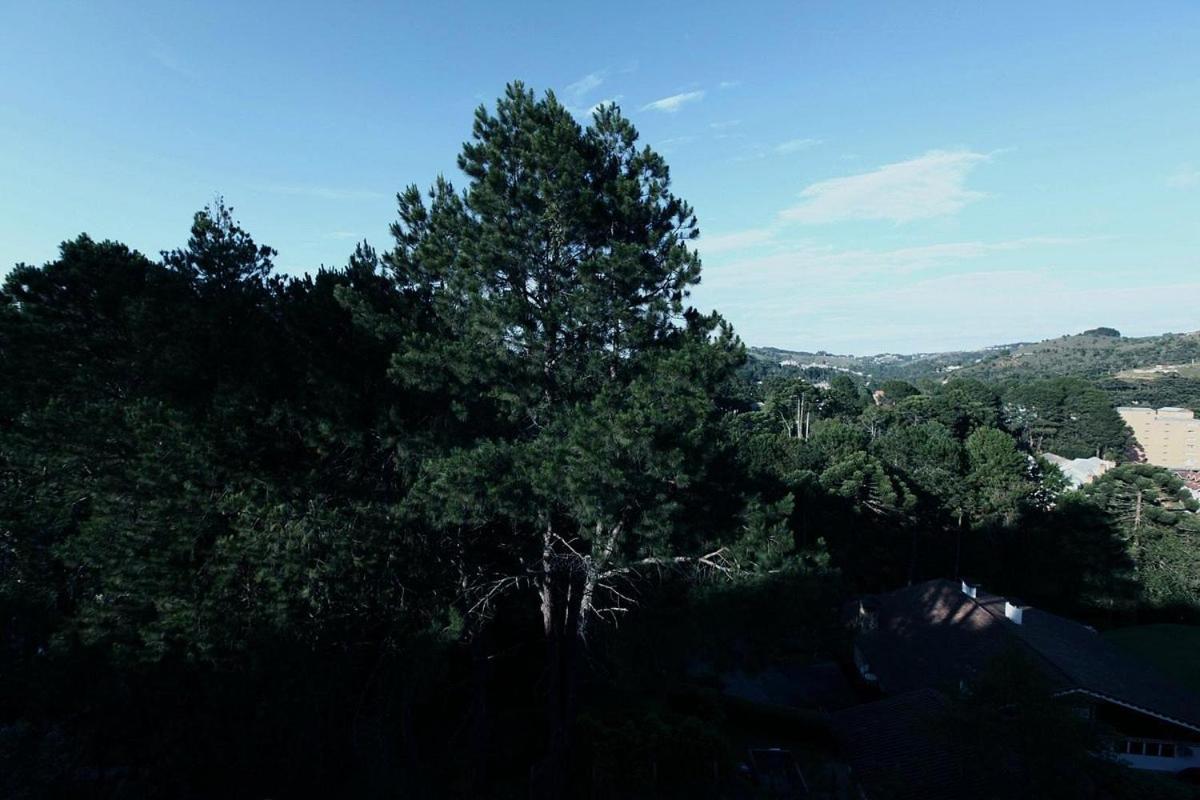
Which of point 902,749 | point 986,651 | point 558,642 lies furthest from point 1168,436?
point 558,642

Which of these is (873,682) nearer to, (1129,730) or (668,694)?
(1129,730)

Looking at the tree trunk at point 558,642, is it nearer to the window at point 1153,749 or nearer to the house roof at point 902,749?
the house roof at point 902,749

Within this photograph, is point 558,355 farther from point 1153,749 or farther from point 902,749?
point 1153,749

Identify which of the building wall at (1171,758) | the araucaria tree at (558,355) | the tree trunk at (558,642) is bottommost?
the building wall at (1171,758)

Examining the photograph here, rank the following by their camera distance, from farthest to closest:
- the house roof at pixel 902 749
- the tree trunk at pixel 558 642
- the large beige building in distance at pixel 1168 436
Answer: the large beige building in distance at pixel 1168 436 < the house roof at pixel 902 749 < the tree trunk at pixel 558 642

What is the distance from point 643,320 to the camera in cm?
1216

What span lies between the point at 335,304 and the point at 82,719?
9.17 meters

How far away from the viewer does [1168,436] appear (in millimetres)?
87688

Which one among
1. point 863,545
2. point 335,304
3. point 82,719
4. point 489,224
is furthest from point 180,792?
point 863,545

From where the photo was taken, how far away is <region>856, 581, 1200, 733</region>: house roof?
19016mm

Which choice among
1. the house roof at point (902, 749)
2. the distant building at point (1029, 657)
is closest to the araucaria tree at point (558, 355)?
the house roof at point (902, 749)

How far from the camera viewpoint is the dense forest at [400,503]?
11.1 metres

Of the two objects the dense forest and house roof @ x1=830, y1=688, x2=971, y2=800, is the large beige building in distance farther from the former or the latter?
the dense forest

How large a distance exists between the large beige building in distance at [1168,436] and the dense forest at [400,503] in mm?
100057
